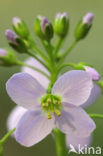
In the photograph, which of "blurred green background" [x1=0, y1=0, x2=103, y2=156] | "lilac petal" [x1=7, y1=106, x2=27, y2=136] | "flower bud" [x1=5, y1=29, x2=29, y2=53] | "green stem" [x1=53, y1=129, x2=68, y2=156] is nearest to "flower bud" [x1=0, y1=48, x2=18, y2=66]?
"flower bud" [x1=5, y1=29, x2=29, y2=53]

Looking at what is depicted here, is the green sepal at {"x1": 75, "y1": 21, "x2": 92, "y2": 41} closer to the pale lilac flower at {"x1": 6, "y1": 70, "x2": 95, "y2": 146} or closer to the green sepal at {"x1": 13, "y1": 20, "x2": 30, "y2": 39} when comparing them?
the green sepal at {"x1": 13, "y1": 20, "x2": 30, "y2": 39}

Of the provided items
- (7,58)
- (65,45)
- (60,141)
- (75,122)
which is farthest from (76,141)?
(65,45)

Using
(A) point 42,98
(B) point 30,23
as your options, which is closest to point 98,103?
(B) point 30,23

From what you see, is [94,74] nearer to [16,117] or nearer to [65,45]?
[16,117]

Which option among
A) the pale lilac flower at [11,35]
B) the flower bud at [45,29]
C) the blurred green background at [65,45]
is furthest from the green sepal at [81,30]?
the blurred green background at [65,45]

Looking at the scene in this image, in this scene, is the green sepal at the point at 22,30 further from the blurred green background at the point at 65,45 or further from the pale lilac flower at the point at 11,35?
the blurred green background at the point at 65,45

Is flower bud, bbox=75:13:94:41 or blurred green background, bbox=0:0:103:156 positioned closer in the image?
flower bud, bbox=75:13:94:41
